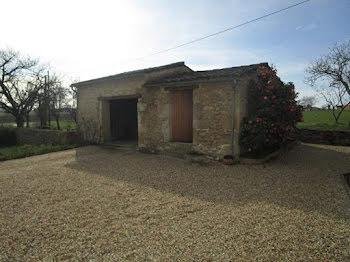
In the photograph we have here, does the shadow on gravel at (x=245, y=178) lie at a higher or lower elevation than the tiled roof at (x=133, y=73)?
lower

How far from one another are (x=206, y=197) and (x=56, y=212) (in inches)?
109

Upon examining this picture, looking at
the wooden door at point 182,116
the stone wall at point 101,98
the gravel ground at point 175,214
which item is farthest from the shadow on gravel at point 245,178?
the stone wall at point 101,98

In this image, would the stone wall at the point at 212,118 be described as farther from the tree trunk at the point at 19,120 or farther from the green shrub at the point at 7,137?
the tree trunk at the point at 19,120

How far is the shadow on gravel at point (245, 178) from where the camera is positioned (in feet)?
12.4

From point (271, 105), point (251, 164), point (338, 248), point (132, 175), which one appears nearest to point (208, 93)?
point (271, 105)

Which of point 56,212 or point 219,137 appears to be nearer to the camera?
point 56,212

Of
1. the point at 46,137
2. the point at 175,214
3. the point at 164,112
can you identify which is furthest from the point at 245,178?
the point at 46,137

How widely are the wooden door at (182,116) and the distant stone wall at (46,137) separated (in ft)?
19.6

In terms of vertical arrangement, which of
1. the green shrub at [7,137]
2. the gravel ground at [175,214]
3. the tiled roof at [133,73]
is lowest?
the gravel ground at [175,214]

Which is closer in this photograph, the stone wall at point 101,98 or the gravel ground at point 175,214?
the gravel ground at point 175,214

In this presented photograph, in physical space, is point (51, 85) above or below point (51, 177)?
above

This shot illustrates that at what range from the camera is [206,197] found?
3.91 metres

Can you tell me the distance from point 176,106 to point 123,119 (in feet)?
16.8

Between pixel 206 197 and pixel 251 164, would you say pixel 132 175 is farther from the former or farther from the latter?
pixel 251 164
